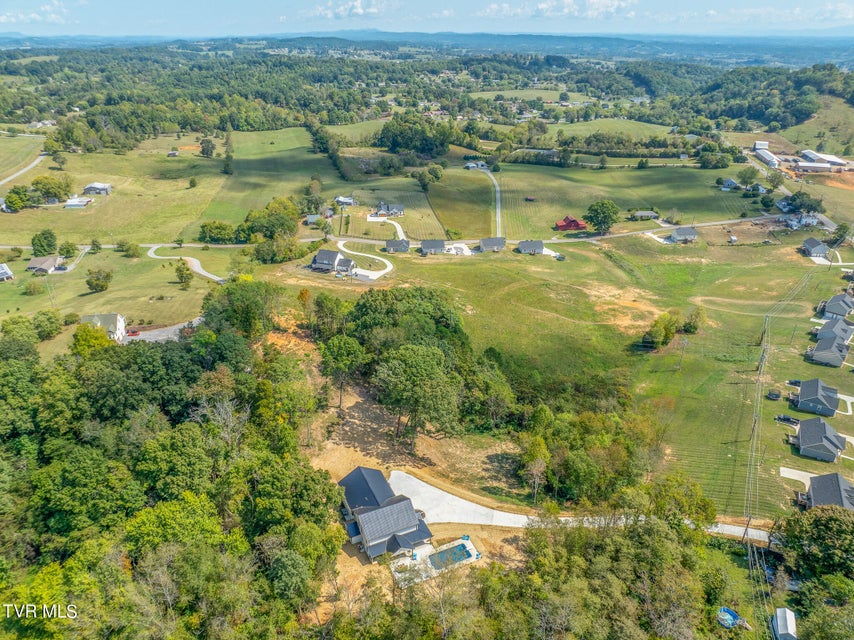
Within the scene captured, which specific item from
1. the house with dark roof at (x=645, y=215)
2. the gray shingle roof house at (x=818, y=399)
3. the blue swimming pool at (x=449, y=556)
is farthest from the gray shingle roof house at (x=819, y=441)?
the house with dark roof at (x=645, y=215)

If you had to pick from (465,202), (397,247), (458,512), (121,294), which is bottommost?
(397,247)

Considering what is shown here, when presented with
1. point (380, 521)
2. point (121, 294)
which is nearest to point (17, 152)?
point (121, 294)

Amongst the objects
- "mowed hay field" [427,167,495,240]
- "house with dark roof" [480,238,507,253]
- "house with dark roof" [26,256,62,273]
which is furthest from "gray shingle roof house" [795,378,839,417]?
"house with dark roof" [26,256,62,273]

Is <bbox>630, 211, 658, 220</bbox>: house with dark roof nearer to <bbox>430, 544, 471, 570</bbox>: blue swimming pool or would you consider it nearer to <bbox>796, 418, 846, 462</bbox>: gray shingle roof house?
<bbox>796, 418, 846, 462</bbox>: gray shingle roof house

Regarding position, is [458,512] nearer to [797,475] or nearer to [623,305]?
[797,475]

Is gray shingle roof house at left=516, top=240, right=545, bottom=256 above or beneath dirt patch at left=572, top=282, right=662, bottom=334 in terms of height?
above
